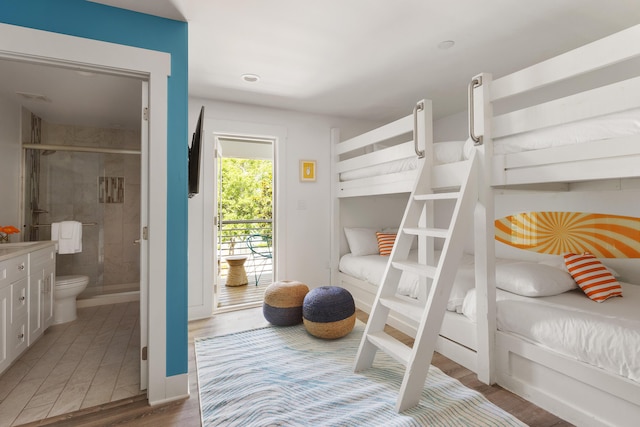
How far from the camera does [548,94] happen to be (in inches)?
118

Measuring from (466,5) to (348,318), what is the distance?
235cm

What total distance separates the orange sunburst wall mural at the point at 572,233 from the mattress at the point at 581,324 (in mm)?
484

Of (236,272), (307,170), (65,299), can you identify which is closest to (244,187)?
(236,272)

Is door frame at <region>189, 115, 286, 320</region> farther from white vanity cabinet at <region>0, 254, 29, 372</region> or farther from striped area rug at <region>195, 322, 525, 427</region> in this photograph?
white vanity cabinet at <region>0, 254, 29, 372</region>

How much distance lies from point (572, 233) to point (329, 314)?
7.51 ft

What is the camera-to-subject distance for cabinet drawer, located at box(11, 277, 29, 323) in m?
2.21

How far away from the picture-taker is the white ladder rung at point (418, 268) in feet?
6.26

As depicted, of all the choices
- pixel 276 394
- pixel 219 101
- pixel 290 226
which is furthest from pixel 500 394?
pixel 219 101

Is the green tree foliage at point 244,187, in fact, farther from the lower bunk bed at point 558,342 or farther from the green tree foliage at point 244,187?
the lower bunk bed at point 558,342

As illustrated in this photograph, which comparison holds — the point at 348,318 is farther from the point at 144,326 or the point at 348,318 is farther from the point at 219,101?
the point at 219,101

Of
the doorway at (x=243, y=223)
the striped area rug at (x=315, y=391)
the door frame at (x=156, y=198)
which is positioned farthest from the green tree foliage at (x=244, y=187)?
the door frame at (x=156, y=198)

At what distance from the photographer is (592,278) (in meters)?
2.15

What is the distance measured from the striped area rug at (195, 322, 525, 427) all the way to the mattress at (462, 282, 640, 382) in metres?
0.47

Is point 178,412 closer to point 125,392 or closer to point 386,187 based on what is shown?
point 125,392
